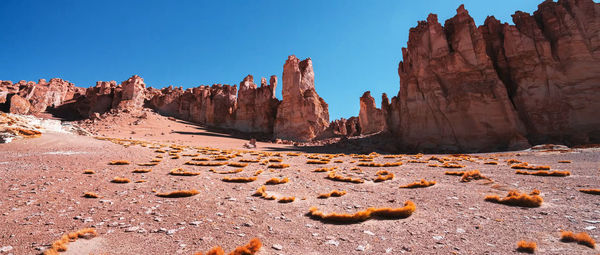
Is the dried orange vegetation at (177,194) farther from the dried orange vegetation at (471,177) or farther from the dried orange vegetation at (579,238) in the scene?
the dried orange vegetation at (471,177)

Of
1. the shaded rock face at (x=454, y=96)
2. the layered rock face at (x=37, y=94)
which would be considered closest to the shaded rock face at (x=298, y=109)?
the shaded rock face at (x=454, y=96)

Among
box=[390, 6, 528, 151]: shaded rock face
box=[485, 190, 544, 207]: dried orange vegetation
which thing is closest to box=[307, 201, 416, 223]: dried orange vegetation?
box=[485, 190, 544, 207]: dried orange vegetation

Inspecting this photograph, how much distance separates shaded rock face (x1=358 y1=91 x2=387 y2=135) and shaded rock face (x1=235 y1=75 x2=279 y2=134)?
27.5 m

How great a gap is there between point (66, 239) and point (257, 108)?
7386cm

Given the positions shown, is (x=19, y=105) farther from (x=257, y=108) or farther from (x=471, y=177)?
(x=471, y=177)

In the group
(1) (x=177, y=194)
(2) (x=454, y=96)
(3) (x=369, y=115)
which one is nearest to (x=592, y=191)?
(1) (x=177, y=194)

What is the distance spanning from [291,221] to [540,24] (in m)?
55.0

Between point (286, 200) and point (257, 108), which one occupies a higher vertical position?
point (257, 108)

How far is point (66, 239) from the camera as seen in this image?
4.88 metres

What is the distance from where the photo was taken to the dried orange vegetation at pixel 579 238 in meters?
4.48

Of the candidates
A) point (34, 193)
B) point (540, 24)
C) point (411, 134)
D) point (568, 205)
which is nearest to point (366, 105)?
point (411, 134)

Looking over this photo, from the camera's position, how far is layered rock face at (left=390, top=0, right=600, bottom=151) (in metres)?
32.8

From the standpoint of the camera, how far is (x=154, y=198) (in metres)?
8.44

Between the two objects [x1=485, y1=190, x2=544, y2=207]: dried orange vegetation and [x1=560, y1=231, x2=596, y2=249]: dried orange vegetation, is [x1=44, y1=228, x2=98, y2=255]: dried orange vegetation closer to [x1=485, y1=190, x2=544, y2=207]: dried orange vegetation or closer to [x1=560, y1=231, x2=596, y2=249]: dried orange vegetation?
[x1=560, y1=231, x2=596, y2=249]: dried orange vegetation
